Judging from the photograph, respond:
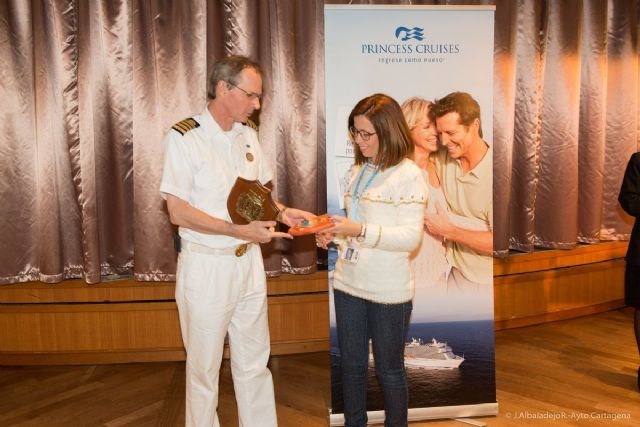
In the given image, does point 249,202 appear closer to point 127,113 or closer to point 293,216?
point 293,216

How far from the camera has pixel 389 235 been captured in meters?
2.41

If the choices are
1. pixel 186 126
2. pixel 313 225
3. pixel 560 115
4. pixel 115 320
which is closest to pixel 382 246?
pixel 313 225

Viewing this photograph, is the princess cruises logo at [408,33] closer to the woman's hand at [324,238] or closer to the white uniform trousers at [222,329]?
the woman's hand at [324,238]

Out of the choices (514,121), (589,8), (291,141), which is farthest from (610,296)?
(291,141)

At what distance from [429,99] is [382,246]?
101 cm

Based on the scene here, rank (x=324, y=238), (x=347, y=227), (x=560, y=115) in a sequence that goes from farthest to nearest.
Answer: (x=560, y=115) < (x=324, y=238) < (x=347, y=227)

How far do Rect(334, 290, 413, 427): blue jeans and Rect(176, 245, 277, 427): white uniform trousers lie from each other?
37 cm

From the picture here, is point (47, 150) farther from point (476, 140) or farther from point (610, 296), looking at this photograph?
point (610, 296)

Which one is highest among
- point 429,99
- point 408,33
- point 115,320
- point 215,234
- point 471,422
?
point 408,33

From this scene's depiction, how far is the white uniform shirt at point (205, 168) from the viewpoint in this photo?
242cm

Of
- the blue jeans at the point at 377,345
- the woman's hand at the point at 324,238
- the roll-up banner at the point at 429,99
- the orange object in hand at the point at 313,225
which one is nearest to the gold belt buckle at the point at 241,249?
the orange object in hand at the point at 313,225

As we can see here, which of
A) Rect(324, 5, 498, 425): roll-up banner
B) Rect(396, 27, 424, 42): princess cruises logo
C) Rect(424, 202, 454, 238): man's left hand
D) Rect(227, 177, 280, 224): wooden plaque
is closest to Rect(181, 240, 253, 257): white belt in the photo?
Rect(227, 177, 280, 224): wooden plaque

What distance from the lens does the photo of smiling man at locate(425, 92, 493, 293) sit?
3061 mm

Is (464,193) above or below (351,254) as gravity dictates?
above
